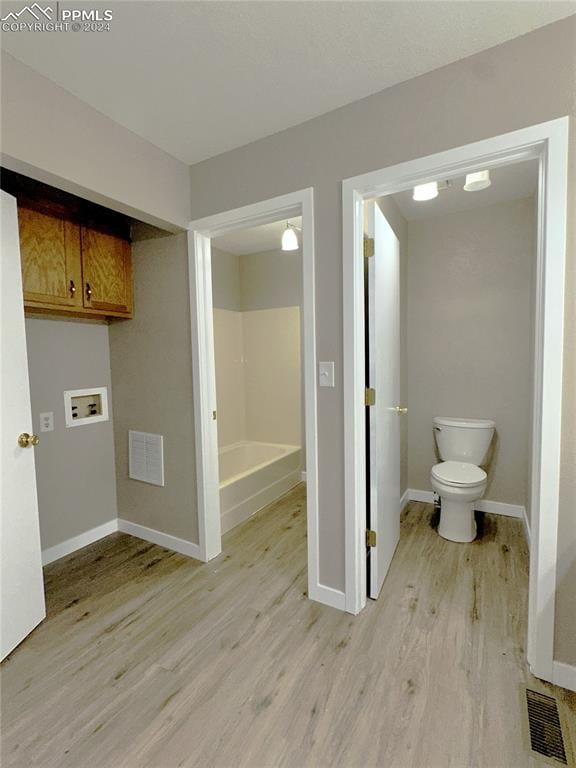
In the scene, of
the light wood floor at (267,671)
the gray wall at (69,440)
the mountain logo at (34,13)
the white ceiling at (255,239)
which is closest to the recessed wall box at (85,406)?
the gray wall at (69,440)

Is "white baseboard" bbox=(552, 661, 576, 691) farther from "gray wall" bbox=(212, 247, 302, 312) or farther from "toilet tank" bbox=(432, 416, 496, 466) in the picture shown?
"gray wall" bbox=(212, 247, 302, 312)

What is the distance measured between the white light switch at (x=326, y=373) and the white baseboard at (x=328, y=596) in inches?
42.5

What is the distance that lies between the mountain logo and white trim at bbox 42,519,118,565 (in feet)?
8.73

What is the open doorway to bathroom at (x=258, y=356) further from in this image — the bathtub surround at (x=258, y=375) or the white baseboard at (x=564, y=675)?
the white baseboard at (x=564, y=675)

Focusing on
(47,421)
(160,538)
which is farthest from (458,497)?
(47,421)

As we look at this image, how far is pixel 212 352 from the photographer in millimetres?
2309

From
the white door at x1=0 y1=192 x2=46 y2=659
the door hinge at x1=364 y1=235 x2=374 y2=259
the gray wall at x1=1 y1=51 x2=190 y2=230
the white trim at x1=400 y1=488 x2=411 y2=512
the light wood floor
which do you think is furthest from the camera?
the white trim at x1=400 y1=488 x2=411 y2=512

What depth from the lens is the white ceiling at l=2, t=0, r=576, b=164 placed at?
4.05 ft

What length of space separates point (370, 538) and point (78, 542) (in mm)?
2041

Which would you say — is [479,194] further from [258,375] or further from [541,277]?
[258,375]

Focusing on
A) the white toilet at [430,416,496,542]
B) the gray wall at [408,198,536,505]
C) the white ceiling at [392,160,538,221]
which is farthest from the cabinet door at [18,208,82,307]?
the white toilet at [430,416,496,542]

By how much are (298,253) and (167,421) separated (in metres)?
2.24

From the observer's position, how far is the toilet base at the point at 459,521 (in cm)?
250

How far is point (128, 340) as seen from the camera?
102 inches
